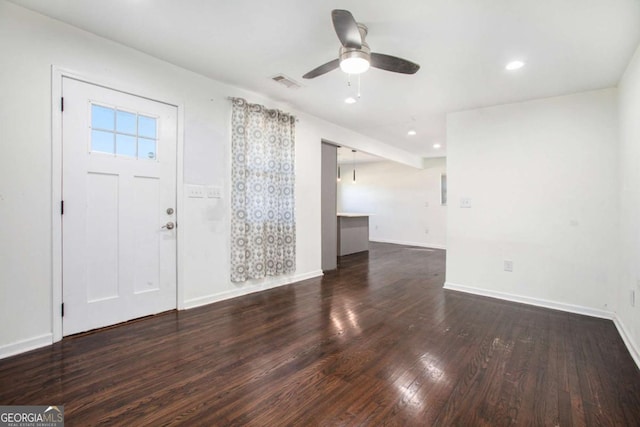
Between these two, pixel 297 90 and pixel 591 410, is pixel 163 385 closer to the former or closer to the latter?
pixel 591 410

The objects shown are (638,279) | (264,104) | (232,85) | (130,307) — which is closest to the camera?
(638,279)

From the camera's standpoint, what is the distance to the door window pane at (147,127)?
9.53ft

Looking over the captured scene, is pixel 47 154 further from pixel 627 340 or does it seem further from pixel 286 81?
pixel 627 340

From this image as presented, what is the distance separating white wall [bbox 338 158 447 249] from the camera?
8.38m

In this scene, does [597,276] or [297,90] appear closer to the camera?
[597,276]

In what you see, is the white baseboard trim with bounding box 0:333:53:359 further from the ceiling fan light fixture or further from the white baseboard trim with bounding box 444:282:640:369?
the white baseboard trim with bounding box 444:282:640:369

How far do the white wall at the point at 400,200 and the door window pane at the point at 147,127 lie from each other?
723 cm

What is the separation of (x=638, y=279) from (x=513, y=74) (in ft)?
7.03

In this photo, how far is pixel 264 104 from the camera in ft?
13.1

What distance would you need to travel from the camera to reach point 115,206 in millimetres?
2746

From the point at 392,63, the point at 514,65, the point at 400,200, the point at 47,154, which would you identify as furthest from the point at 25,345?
the point at 400,200

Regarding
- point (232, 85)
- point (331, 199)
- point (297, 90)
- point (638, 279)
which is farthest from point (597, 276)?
point (232, 85)

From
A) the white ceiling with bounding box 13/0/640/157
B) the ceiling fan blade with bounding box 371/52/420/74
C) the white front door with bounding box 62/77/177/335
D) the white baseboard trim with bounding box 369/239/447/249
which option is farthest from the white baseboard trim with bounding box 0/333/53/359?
the white baseboard trim with bounding box 369/239/447/249

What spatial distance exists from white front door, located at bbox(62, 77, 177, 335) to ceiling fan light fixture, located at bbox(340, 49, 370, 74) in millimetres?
1962
